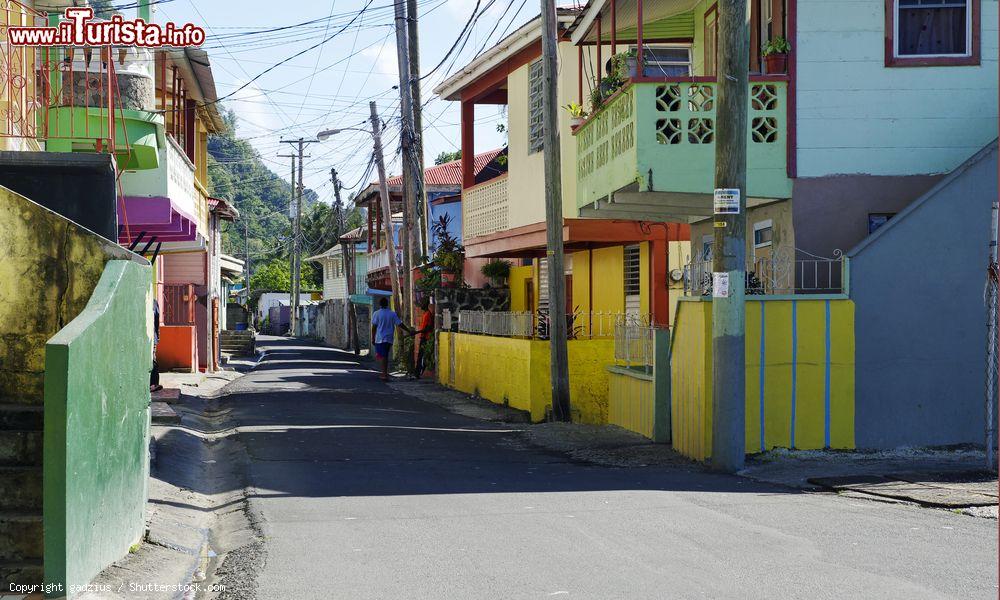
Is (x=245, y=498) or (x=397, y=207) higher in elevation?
(x=397, y=207)

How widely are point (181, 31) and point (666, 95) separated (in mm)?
6022

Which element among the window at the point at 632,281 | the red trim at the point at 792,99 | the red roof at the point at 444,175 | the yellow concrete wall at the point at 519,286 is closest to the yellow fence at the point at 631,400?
the red trim at the point at 792,99

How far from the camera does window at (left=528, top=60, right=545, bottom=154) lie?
69.2ft

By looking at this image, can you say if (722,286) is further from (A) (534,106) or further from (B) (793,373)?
(A) (534,106)

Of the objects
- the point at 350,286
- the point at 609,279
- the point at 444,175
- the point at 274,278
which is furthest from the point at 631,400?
the point at 274,278

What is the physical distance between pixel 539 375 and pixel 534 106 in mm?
5718

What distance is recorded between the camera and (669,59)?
63.5 ft

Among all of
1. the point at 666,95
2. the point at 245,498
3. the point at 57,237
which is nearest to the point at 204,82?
the point at 666,95

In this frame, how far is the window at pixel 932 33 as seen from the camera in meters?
13.7

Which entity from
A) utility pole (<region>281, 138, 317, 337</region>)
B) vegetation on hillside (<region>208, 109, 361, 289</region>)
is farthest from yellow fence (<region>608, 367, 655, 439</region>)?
vegetation on hillside (<region>208, 109, 361, 289</region>)

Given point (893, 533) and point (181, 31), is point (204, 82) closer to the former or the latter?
point (181, 31)

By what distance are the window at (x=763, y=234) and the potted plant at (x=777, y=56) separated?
1.93 m

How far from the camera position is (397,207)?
48.2 metres

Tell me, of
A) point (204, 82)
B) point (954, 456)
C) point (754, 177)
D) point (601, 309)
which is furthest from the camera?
point (204, 82)
